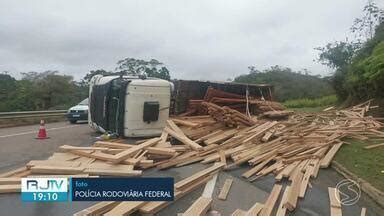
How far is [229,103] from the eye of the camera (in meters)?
15.3

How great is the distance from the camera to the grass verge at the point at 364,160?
777cm

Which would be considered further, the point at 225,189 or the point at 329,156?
the point at 329,156

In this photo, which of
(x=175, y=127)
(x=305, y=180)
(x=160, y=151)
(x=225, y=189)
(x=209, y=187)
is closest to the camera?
(x=225, y=189)

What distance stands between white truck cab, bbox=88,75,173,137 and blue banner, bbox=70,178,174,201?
22.0 ft

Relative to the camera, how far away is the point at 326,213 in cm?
662

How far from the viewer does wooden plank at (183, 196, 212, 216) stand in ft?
19.6

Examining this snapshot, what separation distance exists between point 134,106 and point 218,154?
4357 millimetres

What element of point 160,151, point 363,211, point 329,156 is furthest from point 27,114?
point 363,211

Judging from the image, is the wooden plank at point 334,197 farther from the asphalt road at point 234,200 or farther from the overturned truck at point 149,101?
the overturned truck at point 149,101

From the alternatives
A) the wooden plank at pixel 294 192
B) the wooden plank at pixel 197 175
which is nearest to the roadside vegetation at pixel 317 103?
the wooden plank at pixel 197 175

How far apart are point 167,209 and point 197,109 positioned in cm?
830

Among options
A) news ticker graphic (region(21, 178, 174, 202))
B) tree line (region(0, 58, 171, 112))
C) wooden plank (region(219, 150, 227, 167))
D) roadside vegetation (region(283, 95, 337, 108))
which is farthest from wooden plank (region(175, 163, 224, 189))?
tree line (region(0, 58, 171, 112))

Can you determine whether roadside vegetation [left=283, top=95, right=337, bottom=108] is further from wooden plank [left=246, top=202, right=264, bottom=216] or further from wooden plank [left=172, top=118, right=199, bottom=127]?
wooden plank [left=246, top=202, right=264, bottom=216]

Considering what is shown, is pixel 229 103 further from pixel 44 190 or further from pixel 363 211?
pixel 44 190
